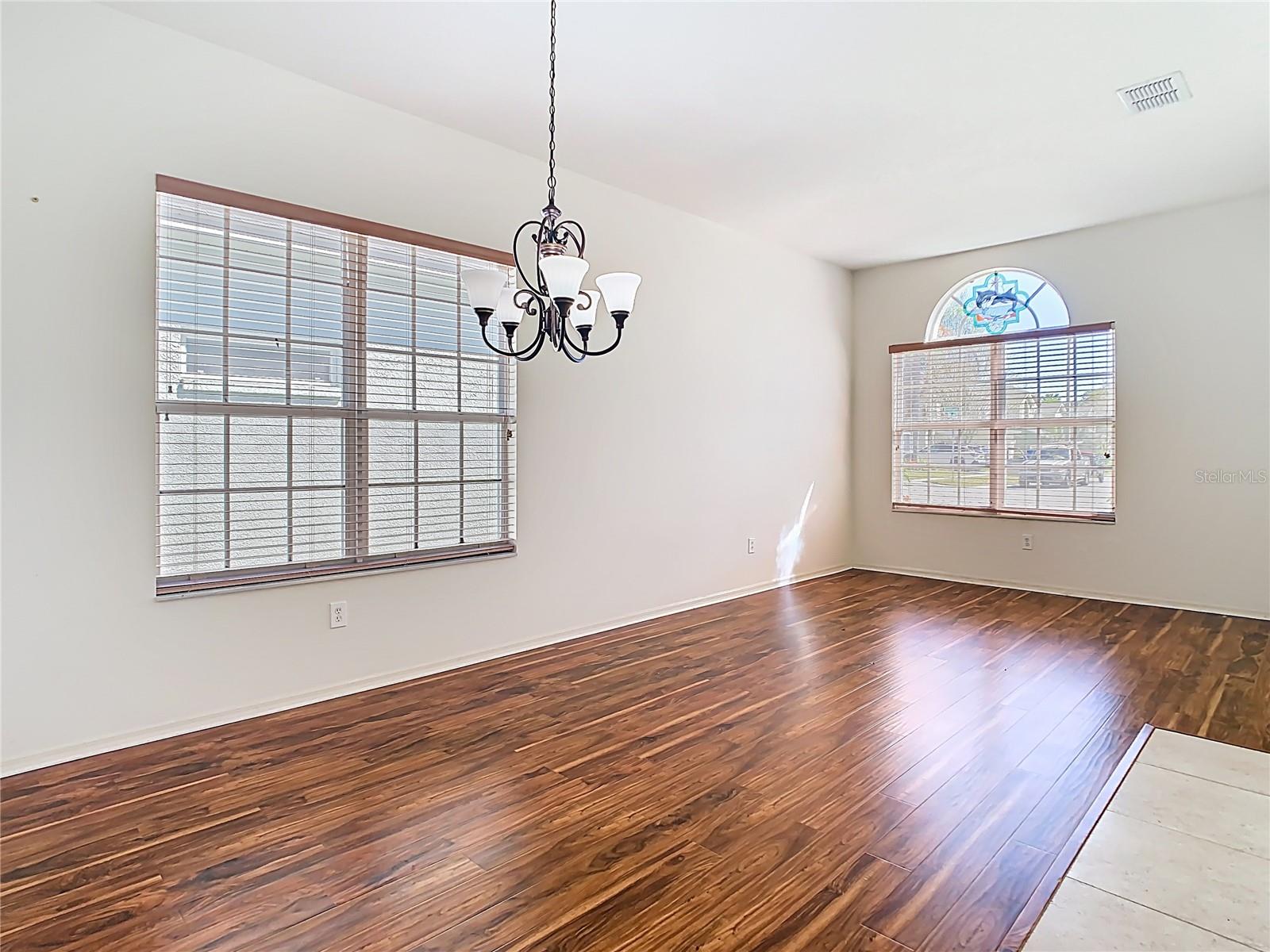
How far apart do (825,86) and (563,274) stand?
184cm

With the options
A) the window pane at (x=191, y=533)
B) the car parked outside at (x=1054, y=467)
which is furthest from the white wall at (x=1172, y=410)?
the window pane at (x=191, y=533)

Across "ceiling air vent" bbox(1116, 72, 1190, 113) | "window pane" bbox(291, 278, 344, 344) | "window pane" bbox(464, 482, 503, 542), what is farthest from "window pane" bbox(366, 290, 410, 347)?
"ceiling air vent" bbox(1116, 72, 1190, 113)

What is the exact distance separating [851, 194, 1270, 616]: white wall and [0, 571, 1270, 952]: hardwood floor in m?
1.23

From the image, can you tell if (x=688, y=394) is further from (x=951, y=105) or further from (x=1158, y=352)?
(x=1158, y=352)

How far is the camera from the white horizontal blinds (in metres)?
5.47

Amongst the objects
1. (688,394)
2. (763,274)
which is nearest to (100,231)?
(688,394)

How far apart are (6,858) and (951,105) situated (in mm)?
4558

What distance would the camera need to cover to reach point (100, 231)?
2766 millimetres

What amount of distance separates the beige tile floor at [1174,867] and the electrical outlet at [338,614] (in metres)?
2.86

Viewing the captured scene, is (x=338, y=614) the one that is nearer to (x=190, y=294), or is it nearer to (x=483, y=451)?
(x=483, y=451)

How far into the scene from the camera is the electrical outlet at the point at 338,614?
11.0 feet

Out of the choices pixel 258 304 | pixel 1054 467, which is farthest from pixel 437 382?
pixel 1054 467

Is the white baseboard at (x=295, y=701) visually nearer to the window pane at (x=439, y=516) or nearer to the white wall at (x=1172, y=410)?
the window pane at (x=439, y=516)

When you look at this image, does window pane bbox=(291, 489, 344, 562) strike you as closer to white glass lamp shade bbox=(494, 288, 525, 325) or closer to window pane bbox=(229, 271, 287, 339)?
window pane bbox=(229, 271, 287, 339)
